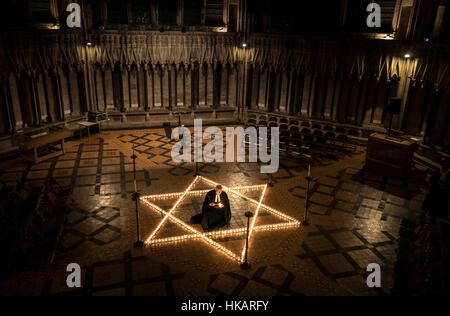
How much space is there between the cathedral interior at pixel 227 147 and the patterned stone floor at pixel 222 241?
0.15ft

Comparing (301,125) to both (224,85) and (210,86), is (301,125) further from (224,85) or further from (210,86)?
(210,86)

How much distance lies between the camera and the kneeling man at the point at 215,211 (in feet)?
28.2

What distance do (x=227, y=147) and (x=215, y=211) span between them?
6.50 metres

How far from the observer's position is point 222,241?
827 centimetres

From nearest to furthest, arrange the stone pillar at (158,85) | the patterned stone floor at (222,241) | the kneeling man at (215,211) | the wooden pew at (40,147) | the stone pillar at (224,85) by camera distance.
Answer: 1. the patterned stone floor at (222,241)
2. the kneeling man at (215,211)
3. the wooden pew at (40,147)
4. the stone pillar at (158,85)
5. the stone pillar at (224,85)

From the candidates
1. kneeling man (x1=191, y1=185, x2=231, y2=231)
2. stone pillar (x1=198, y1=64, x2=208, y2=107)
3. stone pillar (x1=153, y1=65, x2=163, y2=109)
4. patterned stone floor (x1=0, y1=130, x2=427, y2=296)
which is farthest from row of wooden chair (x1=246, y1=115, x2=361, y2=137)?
kneeling man (x1=191, y1=185, x2=231, y2=231)

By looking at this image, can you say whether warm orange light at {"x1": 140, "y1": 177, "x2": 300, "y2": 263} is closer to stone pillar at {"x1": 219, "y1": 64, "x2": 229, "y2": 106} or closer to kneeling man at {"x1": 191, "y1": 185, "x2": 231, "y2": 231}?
kneeling man at {"x1": 191, "y1": 185, "x2": 231, "y2": 231}

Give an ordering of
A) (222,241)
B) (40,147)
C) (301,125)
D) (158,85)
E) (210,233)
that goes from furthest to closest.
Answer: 1. (158,85)
2. (301,125)
3. (40,147)
4. (210,233)
5. (222,241)

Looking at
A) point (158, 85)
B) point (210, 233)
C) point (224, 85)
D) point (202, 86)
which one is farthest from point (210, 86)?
point (210, 233)

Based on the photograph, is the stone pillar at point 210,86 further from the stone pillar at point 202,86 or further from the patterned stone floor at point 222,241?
the patterned stone floor at point 222,241

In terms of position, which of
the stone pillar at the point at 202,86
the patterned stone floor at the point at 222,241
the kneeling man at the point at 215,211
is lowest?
the patterned stone floor at the point at 222,241

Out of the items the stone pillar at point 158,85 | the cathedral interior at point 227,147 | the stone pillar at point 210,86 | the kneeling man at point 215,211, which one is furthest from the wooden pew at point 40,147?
the stone pillar at point 210,86

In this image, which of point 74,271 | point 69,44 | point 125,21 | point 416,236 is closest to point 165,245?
point 74,271

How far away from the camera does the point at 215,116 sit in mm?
Answer: 18844
